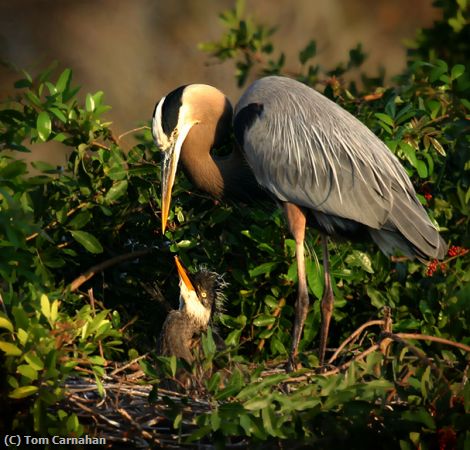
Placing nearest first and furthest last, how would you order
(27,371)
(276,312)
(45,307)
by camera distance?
(27,371)
(45,307)
(276,312)

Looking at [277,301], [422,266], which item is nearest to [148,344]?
[277,301]

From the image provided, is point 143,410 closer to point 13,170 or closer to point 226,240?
point 13,170

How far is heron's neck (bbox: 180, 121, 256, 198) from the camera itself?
5598 mm

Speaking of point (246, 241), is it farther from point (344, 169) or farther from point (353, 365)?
point (353, 365)

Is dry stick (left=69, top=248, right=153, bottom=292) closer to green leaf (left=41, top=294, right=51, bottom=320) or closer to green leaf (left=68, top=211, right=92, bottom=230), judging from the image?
green leaf (left=68, top=211, right=92, bottom=230)

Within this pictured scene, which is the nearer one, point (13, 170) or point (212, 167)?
point (13, 170)

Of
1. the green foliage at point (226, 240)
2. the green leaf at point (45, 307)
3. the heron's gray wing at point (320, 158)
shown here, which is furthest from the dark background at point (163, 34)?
the green leaf at point (45, 307)

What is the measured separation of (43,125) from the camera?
16.3 feet

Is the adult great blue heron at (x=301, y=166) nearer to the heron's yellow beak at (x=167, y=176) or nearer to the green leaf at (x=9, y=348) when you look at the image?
the heron's yellow beak at (x=167, y=176)

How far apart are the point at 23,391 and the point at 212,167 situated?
6.98 ft

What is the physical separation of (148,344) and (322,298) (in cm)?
82

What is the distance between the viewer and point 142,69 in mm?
9250

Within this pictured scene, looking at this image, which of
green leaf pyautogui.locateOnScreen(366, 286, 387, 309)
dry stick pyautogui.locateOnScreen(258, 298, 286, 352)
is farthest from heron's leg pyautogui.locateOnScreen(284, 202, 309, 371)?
green leaf pyautogui.locateOnScreen(366, 286, 387, 309)

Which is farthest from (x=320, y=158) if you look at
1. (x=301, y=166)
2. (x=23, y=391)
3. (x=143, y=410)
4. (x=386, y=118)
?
(x=23, y=391)
